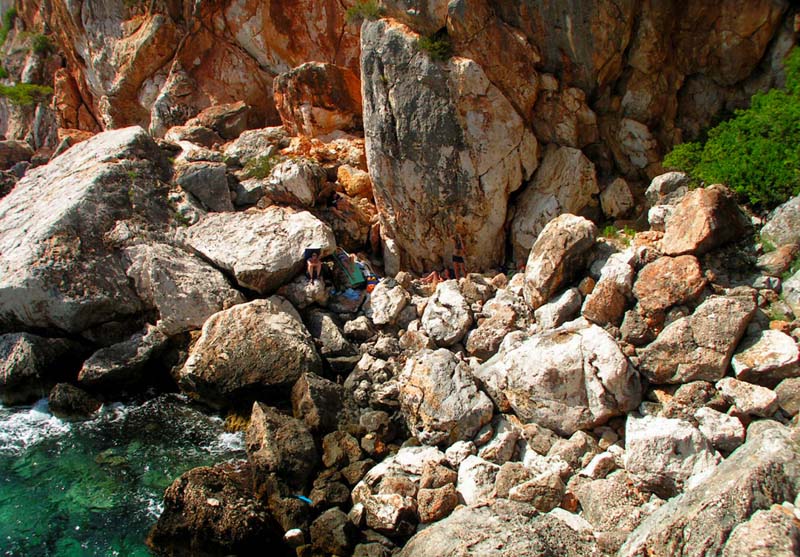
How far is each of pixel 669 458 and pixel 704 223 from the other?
4241mm

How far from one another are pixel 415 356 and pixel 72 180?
408 inches

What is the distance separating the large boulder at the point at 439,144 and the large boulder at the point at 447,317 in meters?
2.28

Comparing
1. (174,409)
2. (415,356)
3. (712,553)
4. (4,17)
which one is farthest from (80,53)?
(712,553)

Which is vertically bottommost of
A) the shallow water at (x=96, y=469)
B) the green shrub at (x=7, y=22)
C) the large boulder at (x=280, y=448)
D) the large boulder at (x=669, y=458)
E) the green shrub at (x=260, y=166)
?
the shallow water at (x=96, y=469)

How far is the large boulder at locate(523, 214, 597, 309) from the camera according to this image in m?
10.4

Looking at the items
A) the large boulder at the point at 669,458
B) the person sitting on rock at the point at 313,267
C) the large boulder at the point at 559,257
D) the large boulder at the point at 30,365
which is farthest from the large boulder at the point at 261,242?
the large boulder at the point at 669,458

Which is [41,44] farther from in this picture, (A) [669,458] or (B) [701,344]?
(A) [669,458]

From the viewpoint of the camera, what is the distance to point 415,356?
33.8 feet

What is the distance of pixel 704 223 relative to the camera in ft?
30.1

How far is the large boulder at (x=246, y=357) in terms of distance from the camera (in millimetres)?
10539

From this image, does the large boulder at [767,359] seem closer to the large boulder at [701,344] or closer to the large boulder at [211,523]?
the large boulder at [701,344]

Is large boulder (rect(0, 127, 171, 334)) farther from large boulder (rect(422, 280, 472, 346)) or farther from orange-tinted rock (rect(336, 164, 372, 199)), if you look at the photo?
large boulder (rect(422, 280, 472, 346))

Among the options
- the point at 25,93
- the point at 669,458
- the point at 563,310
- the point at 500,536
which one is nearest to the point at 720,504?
the point at 669,458

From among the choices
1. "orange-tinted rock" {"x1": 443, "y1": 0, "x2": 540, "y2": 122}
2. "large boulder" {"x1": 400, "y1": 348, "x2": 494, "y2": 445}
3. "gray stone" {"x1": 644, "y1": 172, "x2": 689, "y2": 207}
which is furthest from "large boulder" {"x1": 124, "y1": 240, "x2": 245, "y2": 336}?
"gray stone" {"x1": 644, "y1": 172, "x2": 689, "y2": 207}
